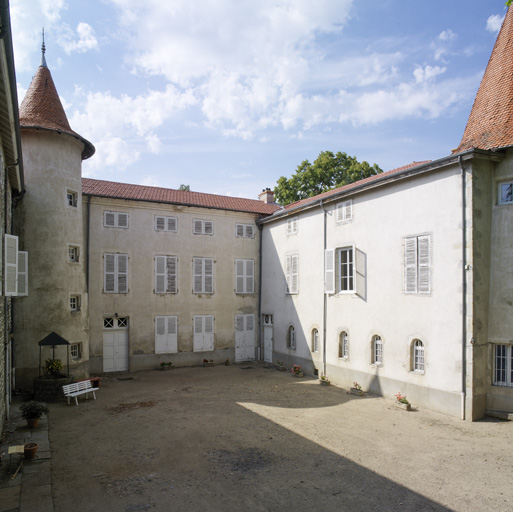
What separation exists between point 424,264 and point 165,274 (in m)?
11.1

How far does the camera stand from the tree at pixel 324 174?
2873cm

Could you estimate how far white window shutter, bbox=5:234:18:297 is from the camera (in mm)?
8764

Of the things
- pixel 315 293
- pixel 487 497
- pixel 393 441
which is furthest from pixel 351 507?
pixel 315 293

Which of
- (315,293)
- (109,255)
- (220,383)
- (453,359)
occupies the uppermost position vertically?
(109,255)

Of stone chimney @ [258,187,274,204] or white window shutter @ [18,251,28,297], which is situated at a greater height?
stone chimney @ [258,187,274,204]

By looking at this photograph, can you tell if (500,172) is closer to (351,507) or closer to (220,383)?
(351,507)

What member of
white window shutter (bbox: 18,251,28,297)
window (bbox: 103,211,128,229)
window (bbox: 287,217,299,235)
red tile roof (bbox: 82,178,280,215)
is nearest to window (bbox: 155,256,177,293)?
window (bbox: 103,211,128,229)

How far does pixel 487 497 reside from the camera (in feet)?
22.2

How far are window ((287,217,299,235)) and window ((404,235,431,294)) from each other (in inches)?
247

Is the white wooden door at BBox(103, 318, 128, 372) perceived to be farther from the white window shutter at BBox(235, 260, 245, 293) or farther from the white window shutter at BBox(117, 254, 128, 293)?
the white window shutter at BBox(235, 260, 245, 293)

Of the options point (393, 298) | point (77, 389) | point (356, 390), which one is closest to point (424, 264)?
point (393, 298)

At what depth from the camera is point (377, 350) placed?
13.7 m

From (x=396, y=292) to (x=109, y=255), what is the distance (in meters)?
11.6

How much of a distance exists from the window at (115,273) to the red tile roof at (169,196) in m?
2.58
